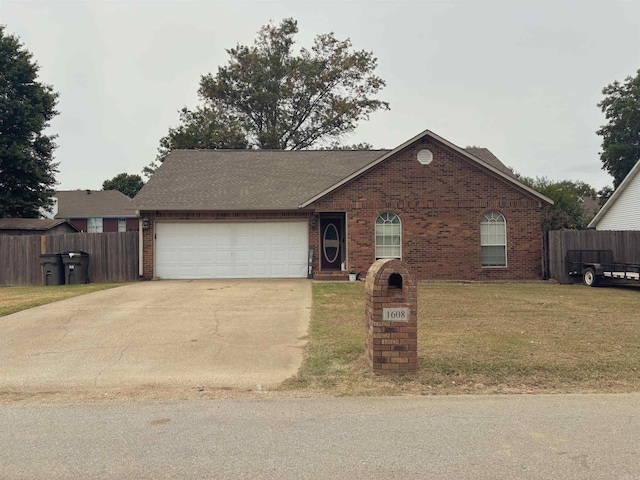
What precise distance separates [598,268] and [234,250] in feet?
39.4

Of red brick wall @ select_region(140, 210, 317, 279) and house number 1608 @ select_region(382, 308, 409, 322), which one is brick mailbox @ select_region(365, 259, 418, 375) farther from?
red brick wall @ select_region(140, 210, 317, 279)

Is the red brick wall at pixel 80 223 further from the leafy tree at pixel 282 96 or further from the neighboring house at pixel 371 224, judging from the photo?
the neighboring house at pixel 371 224

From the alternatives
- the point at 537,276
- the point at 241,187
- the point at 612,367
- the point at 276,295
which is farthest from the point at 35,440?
the point at 537,276

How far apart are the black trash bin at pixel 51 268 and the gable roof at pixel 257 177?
3111 mm

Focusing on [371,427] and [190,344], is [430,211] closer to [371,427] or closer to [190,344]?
[190,344]

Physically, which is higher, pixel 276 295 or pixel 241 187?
pixel 241 187

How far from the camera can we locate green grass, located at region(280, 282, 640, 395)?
Result: 5.60 metres

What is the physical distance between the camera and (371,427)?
436 cm

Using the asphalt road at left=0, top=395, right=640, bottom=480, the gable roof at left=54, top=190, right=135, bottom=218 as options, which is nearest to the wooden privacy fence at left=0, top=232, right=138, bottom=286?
the asphalt road at left=0, top=395, right=640, bottom=480

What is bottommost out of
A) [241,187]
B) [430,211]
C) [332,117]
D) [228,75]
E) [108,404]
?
[108,404]

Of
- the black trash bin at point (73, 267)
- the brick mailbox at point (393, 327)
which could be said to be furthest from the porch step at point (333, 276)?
the brick mailbox at point (393, 327)

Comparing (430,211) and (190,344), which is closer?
(190,344)

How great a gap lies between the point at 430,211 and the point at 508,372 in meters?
11.1

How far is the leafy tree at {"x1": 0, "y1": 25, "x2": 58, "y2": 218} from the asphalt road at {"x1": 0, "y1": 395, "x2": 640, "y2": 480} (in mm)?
28529
